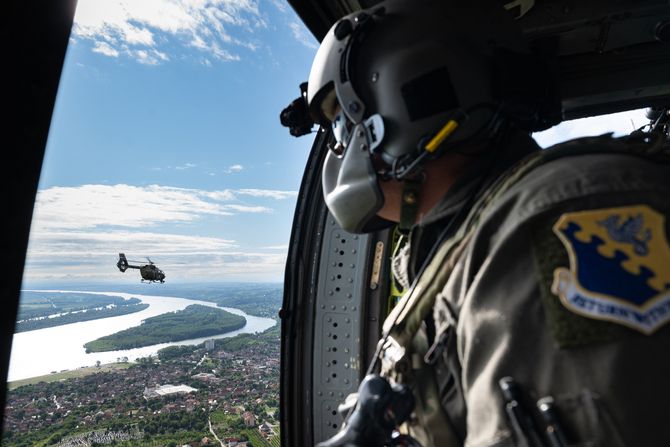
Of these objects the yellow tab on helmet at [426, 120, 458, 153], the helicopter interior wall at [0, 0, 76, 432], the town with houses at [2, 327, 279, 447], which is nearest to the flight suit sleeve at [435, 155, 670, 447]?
the yellow tab on helmet at [426, 120, 458, 153]

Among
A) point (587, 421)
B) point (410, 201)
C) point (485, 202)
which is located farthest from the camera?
point (410, 201)

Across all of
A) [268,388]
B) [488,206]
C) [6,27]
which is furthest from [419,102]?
[268,388]

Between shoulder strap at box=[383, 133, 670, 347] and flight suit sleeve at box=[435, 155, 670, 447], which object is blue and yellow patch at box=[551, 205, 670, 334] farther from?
shoulder strap at box=[383, 133, 670, 347]

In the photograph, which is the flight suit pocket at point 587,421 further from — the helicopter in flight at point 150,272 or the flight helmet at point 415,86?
the helicopter in flight at point 150,272

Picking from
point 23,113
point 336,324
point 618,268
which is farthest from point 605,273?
point 336,324

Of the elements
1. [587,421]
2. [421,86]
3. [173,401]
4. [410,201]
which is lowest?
[173,401]

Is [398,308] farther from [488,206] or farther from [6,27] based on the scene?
[6,27]

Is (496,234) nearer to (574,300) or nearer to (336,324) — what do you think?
(574,300)

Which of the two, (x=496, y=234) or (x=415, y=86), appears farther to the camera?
(x=415, y=86)

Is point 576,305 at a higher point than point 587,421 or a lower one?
higher
